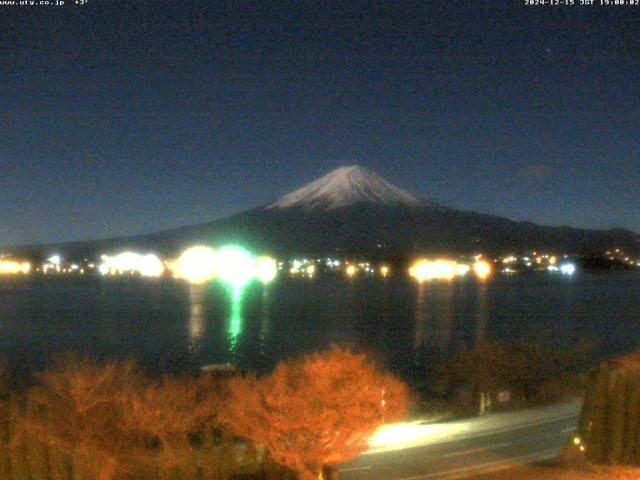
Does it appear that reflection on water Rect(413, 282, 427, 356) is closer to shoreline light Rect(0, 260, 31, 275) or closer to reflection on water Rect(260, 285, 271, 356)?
reflection on water Rect(260, 285, 271, 356)

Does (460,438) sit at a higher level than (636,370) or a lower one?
lower

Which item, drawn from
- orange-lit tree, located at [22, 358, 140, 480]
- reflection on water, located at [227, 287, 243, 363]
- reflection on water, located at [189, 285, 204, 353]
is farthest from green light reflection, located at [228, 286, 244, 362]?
orange-lit tree, located at [22, 358, 140, 480]

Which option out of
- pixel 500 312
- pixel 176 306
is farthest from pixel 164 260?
pixel 500 312

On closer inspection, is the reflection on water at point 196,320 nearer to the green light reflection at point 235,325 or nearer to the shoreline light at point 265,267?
the green light reflection at point 235,325

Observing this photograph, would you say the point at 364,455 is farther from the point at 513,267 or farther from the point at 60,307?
the point at 513,267

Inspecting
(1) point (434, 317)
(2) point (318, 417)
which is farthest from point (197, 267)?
(2) point (318, 417)

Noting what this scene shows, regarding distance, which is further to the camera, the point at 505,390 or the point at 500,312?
the point at 500,312

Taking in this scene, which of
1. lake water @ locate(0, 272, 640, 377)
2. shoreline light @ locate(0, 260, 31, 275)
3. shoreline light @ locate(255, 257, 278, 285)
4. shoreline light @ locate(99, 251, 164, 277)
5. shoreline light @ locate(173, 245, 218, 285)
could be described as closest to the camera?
lake water @ locate(0, 272, 640, 377)

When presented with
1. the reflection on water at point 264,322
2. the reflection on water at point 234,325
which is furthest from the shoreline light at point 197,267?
the reflection on water at point 234,325
